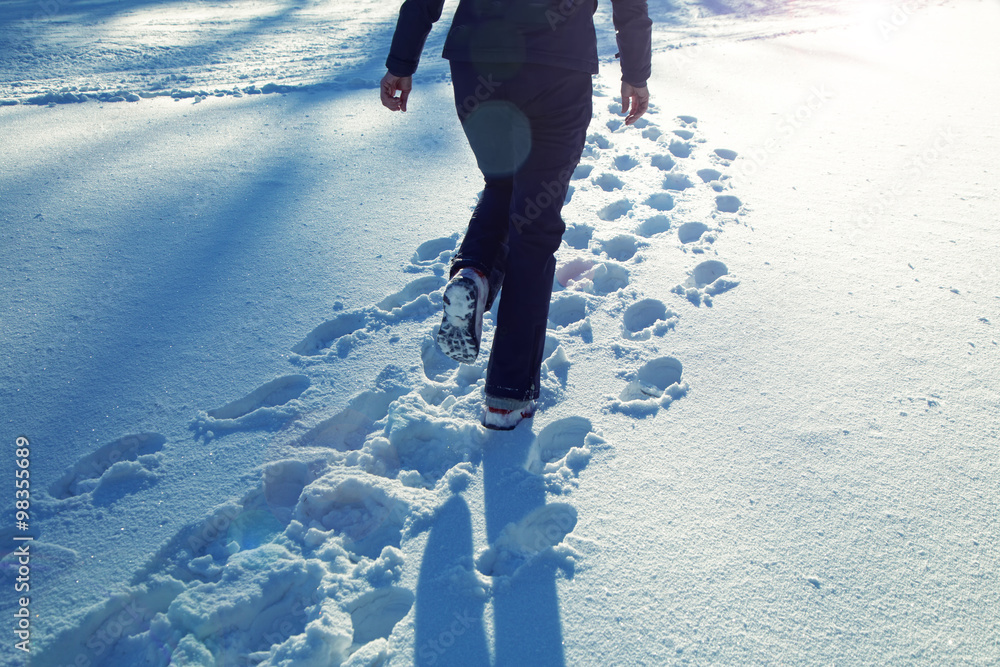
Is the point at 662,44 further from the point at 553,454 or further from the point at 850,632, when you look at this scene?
the point at 850,632

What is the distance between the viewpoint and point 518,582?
3.99 feet

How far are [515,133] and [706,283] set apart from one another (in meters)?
1.04

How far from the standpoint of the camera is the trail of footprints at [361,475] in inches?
46.3

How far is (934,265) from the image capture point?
213 centimetres

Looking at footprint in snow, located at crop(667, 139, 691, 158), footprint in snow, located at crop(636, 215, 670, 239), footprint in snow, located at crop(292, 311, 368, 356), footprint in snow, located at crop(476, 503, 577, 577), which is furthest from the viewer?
footprint in snow, located at crop(667, 139, 691, 158)

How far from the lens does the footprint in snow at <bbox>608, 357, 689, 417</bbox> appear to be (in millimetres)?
1619
